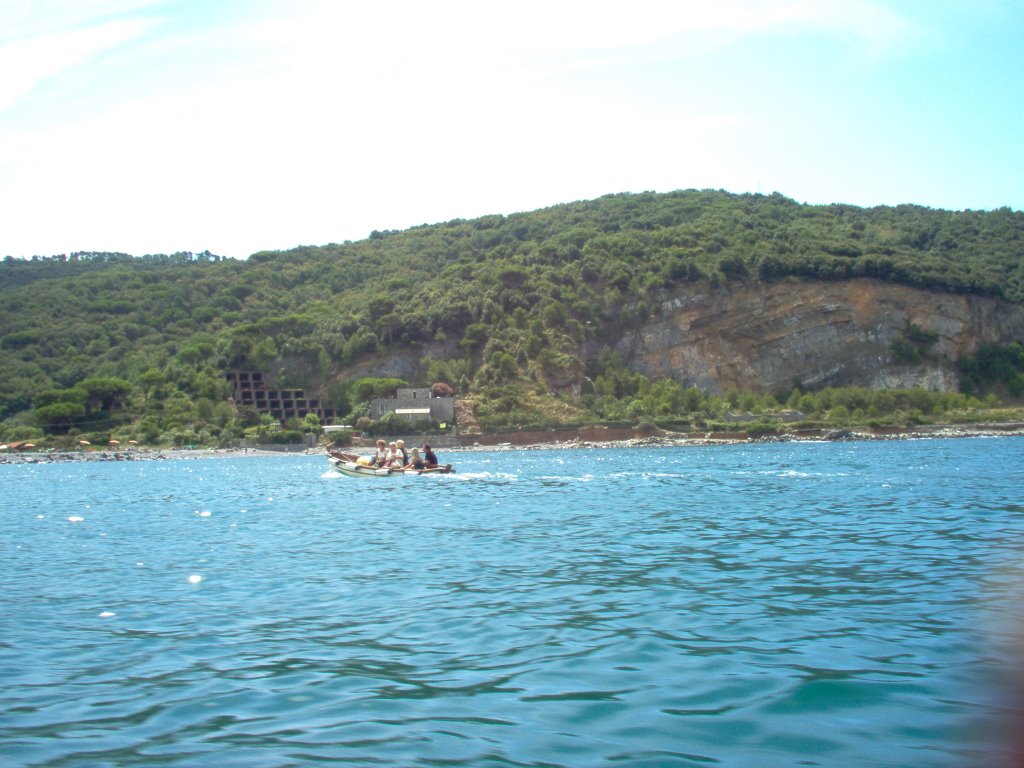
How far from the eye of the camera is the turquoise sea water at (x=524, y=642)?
7.21 m

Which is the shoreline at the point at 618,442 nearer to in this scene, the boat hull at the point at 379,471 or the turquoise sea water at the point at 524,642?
the boat hull at the point at 379,471

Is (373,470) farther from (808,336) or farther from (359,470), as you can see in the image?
(808,336)

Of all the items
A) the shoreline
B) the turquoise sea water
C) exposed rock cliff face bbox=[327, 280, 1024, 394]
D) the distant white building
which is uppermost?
exposed rock cliff face bbox=[327, 280, 1024, 394]

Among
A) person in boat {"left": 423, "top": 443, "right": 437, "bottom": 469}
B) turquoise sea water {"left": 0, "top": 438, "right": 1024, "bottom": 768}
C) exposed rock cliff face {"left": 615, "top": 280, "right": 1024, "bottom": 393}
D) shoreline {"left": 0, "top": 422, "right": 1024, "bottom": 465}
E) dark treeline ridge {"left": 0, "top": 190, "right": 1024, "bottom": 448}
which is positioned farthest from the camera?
dark treeline ridge {"left": 0, "top": 190, "right": 1024, "bottom": 448}

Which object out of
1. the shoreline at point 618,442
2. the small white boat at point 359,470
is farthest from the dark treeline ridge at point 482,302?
the small white boat at point 359,470

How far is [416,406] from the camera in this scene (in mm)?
101562

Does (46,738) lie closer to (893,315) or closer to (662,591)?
(662,591)

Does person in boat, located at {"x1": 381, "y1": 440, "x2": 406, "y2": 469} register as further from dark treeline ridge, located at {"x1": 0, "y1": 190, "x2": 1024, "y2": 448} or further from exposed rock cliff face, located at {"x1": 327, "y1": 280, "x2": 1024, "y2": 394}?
exposed rock cliff face, located at {"x1": 327, "y1": 280, "x2": 1024, "y2": 394}

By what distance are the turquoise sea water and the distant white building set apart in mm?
77333

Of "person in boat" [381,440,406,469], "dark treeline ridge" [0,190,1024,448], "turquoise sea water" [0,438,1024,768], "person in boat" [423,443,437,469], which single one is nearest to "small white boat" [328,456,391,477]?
"person in boat" [381,440,406,469]

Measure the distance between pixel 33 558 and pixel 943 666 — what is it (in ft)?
53.9

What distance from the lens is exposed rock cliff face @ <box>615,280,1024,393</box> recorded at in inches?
4254

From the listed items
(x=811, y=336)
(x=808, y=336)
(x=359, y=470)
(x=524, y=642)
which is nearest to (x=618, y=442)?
(x=808, y=336)

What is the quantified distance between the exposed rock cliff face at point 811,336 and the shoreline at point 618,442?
16.9 metres
